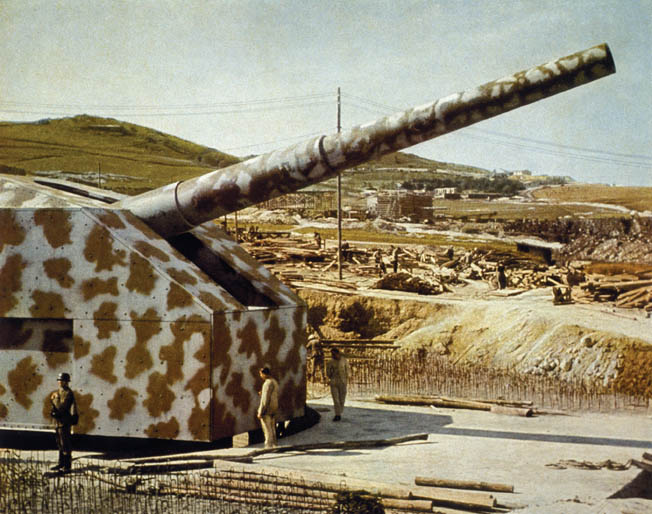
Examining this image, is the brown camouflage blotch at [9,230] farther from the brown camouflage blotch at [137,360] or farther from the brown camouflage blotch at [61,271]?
the brown camouflage blotch at [137,360]

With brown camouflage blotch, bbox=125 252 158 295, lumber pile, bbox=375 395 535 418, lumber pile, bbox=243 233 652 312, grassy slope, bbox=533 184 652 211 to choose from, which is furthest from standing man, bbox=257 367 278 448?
grassy slope, bbox=533 184 652 211

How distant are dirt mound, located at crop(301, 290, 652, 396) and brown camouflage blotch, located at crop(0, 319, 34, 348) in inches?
466

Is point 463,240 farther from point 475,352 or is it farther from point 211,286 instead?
point 211,286

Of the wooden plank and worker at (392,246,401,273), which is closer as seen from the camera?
the wooden plank

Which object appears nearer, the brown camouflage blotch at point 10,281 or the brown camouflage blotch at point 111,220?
the brown camouflage blotch at point 111,220

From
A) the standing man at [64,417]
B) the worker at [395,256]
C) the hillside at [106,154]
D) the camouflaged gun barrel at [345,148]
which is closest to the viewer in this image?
the camouflaged gun barrel at [345,148]

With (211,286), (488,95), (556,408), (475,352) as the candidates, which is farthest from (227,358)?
(475,352)

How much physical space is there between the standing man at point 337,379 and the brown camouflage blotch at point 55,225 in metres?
4.11

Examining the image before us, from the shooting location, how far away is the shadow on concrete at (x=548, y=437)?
9.73m

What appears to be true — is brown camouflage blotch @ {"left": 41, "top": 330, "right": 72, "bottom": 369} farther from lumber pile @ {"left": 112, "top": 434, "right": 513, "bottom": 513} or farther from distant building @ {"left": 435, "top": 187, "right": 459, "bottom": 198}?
distant building @ {"left": 435, "top": 187, "right": 459, "bottom": 198}

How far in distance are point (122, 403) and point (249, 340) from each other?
5.11 feet

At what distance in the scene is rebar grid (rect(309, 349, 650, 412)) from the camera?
43.5 feet

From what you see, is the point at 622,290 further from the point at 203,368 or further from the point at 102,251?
the point at 102,251

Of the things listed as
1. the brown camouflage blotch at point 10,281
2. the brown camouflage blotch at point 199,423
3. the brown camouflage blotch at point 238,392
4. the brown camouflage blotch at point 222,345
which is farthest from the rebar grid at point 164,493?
the brown camouflage blotch at point 10,281
